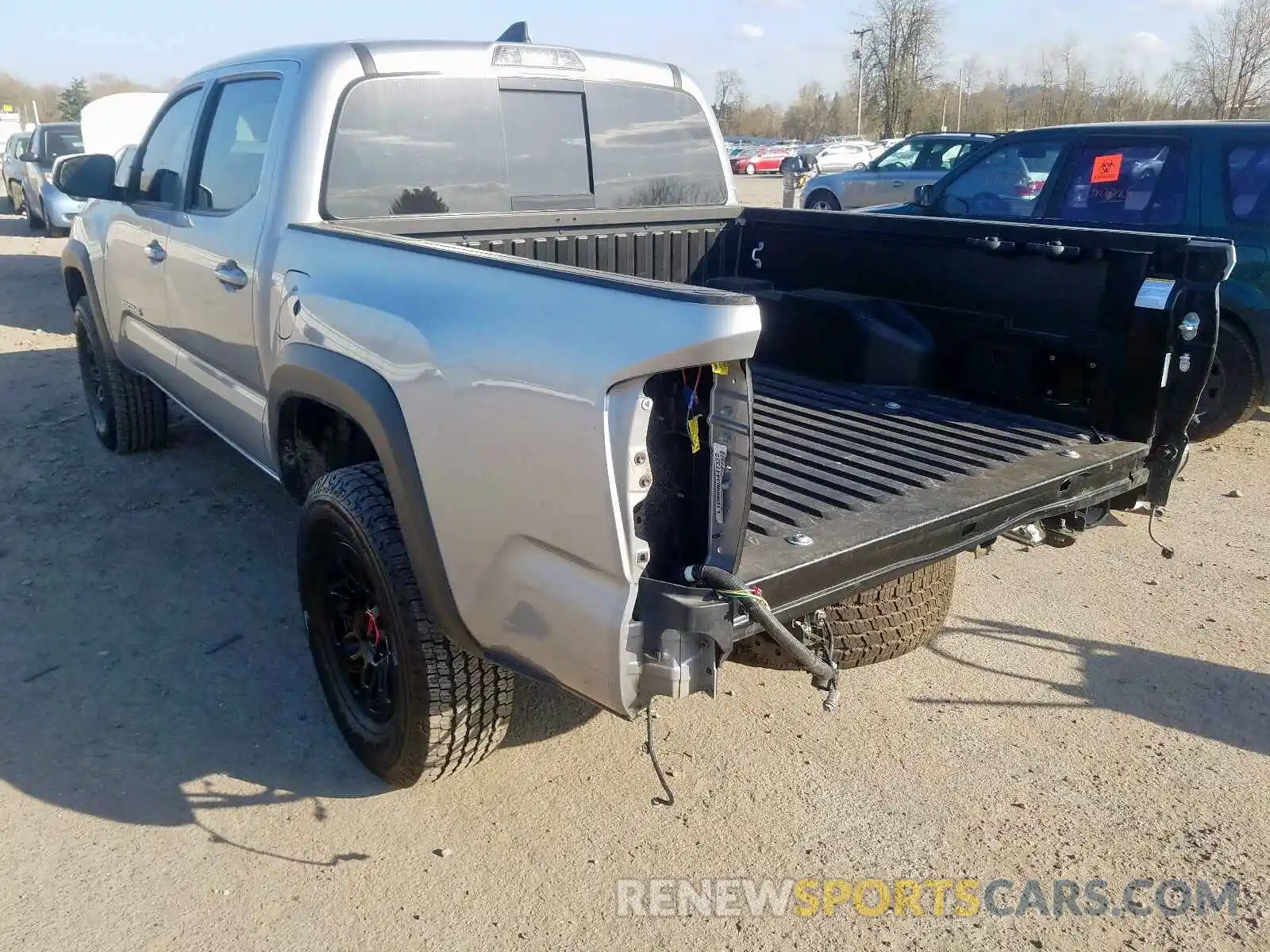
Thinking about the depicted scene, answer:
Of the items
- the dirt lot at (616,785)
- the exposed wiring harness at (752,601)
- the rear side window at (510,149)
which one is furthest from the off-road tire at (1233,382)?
the exposed wiring harness at (752,601)

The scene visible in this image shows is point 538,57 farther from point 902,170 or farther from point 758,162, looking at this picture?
point 758,162

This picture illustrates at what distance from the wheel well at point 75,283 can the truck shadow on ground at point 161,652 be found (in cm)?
93

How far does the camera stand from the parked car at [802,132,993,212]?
50.8 ft

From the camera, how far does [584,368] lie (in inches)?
80.3

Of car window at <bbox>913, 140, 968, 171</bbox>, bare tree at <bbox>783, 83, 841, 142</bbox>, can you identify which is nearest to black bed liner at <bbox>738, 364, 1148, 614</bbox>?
car window at <bbox>913, 140, 968, 171</bbox>

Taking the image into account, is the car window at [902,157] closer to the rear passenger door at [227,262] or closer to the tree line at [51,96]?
the rear passenger door at [227,262]

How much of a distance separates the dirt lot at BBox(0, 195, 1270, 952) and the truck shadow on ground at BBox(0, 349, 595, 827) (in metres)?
0.01

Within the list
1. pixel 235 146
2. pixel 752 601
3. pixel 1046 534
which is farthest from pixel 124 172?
pixel 1046 534

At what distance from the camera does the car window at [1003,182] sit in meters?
7.20

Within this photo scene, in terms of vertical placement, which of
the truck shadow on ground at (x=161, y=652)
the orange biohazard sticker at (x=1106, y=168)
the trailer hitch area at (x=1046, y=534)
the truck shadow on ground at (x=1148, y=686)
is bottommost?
the truck shadow on ground at (x=1148, y=686)

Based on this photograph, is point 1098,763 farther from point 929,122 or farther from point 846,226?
point 929,122

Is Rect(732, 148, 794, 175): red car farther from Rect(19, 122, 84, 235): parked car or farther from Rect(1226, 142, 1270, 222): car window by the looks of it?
Rect(1226, 142, 1270, 222): car window

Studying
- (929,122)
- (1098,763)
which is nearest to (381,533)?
(1098,763)

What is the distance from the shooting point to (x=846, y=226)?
160 inches
